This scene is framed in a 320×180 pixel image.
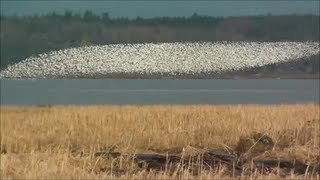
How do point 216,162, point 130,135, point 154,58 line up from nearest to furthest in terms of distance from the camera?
point 154,58, point 216,162, point 130,135

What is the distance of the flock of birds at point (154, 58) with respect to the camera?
137 inches

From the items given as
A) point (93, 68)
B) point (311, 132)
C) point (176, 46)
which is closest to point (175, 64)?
point (176, 46)

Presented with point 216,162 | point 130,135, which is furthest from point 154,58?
point 130,135

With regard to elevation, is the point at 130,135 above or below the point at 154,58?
below

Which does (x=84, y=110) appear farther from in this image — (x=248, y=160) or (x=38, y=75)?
(x=38, y=75)

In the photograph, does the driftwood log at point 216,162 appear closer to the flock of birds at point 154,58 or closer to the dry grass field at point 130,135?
the dry grass field at point 130,135

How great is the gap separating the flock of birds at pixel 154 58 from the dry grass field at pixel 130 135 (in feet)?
7.55

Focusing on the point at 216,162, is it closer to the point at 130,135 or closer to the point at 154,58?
the point at 130,135

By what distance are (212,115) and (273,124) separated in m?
2.32

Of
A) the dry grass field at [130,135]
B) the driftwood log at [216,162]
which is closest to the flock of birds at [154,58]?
the dry grass field at [130,135]

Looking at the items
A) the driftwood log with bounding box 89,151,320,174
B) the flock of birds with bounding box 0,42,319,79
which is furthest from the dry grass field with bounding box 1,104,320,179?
the flock of birds with bounding box 0,42,319,79

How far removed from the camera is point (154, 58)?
3.66 metres

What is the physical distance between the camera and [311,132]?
9.91 metres

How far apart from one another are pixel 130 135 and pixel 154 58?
7.07 meters
